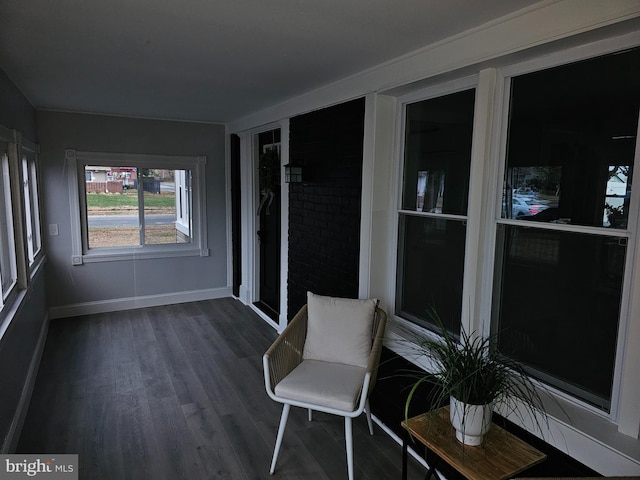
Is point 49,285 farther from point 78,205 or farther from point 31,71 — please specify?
point 31,71

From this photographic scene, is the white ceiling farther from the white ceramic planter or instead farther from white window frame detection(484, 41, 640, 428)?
the white ceramic planter

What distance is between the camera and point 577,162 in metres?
1.88

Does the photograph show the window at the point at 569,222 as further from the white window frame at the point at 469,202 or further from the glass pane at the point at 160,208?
the glass pane at the point at 160,208

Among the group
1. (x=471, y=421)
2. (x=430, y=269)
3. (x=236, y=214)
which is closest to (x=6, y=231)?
(x=236, y=214)

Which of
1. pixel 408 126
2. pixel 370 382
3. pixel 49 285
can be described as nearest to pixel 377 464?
pixel 370 382

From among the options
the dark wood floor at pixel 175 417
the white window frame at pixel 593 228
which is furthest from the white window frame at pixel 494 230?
the dark wood floor at pixel 175 417

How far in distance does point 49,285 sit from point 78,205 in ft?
3.25

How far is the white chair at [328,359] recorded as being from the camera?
228cm

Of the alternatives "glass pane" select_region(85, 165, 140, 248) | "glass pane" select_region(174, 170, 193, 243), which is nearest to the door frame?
"glass pane" select_region(174, 170, 193, 243)

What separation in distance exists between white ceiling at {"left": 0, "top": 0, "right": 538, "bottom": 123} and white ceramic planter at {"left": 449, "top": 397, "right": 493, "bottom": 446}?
1687mm

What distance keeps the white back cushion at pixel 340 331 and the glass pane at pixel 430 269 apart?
37cm

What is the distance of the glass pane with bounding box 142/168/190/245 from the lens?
17.8 feet

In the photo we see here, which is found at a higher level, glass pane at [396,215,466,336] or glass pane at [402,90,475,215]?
glass pane at [402,90,475,215]

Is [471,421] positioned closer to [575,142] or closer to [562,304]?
[562,304]
